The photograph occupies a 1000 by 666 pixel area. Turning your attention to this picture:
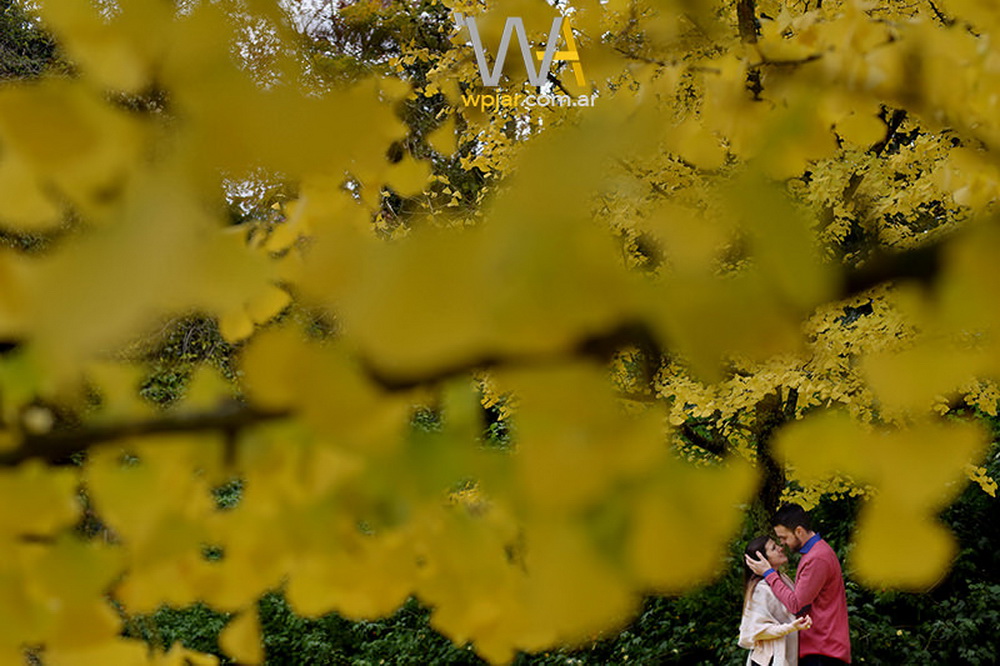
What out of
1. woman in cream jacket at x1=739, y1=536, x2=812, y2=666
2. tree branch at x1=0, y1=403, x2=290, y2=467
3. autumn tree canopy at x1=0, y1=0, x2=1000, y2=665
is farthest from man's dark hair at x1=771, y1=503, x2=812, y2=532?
tree branch at x1=0, y1=403, x2=290, y2=467

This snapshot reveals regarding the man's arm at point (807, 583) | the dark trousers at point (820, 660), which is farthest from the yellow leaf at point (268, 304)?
the dark trousers at point (820, 660)

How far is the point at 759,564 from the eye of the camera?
326cm

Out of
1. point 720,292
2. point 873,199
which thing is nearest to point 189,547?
point 720,292

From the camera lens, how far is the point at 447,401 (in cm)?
37

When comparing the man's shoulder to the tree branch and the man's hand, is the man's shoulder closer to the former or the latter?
the man's hand

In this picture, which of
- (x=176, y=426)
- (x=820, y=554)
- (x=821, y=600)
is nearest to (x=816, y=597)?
(x=821, y=600)

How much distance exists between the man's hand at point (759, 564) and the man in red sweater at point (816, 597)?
0.09 meters

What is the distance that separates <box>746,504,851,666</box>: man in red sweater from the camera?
309 cm

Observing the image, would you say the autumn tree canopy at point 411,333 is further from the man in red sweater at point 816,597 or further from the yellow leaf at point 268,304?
the man in red sweater at point 816,597

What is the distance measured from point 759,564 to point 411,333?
329 centimetres

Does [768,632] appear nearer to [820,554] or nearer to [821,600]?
[821,600]

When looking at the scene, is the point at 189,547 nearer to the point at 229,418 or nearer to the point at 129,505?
the point at 129,505

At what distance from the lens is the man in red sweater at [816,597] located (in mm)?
3094

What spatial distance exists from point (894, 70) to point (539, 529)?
294mm
